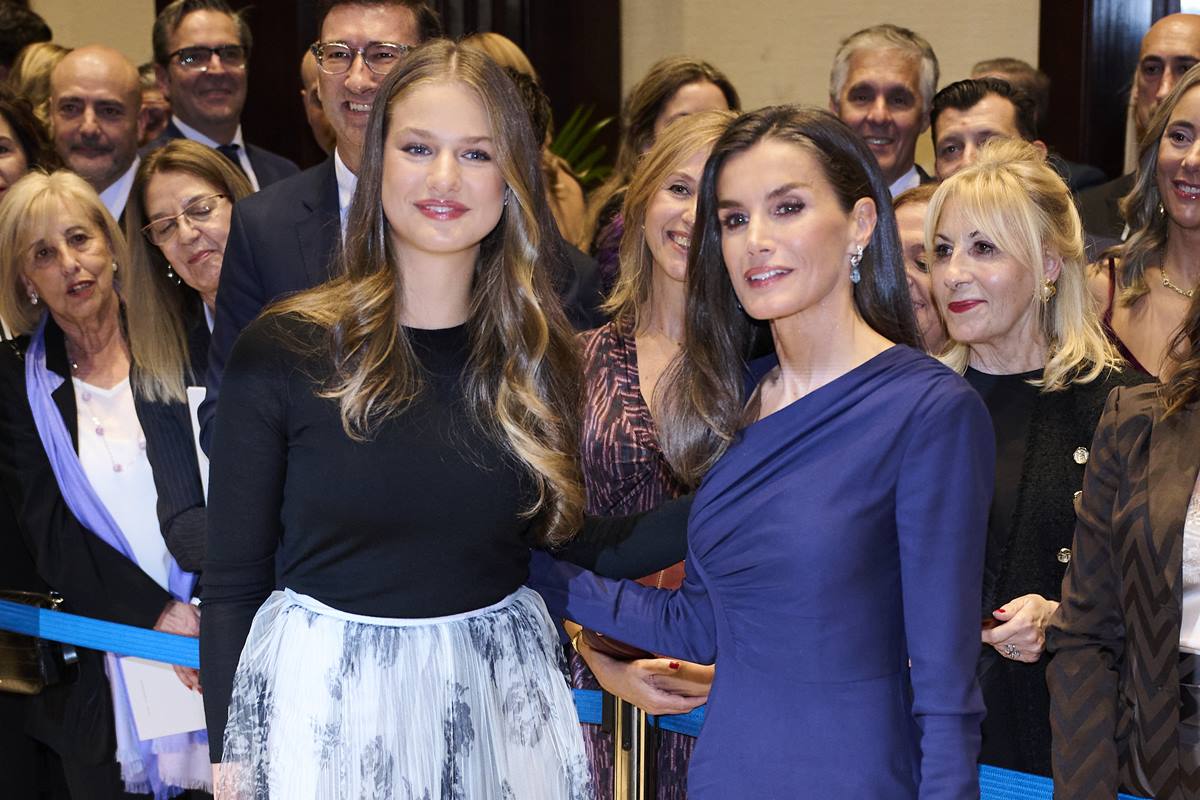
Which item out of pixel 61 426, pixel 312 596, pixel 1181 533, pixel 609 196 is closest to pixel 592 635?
pixel 312 596

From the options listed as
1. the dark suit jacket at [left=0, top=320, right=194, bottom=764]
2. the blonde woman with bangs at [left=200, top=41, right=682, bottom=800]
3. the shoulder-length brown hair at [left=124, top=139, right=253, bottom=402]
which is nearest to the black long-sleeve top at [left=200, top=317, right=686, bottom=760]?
the blonde woman with bangs at [left=200, top=41, right=682, bottom=800]

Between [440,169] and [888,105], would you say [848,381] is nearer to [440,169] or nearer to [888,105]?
[440,169]

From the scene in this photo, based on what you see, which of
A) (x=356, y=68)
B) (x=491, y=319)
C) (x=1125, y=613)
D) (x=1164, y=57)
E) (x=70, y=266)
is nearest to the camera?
(x=1125, y=613)

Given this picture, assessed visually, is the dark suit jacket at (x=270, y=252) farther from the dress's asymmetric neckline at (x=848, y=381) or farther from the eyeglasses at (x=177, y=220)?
the dress's asymmetric neckline at (x=848, y=381)

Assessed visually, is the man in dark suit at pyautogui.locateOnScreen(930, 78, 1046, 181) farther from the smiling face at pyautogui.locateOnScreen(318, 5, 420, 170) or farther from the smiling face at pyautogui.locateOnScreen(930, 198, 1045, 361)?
the smiling face at pyautogui.locateOnScreen(318, 5, 420, 170)

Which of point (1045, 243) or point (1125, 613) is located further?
point (1045, 243)

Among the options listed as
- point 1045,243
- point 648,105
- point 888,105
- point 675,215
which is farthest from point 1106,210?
point 675,215

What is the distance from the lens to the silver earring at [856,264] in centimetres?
221

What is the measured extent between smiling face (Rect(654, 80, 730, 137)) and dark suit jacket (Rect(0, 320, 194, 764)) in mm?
1744

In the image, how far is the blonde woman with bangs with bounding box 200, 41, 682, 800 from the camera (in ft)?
7.28

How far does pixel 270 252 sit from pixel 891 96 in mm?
2342

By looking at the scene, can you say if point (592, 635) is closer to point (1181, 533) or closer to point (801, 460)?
point (801, 460)

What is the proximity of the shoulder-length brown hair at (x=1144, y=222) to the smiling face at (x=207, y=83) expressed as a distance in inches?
122

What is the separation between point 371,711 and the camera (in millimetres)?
2219
